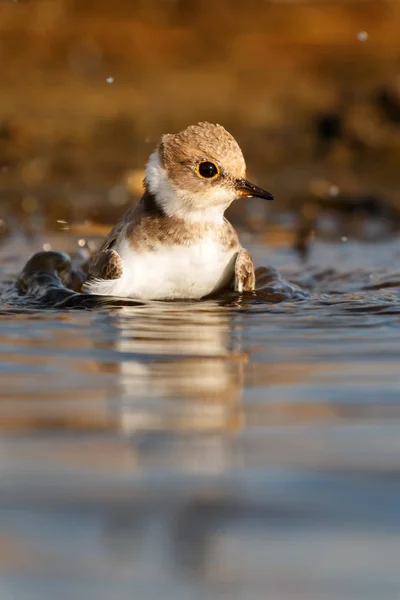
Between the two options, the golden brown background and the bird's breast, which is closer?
the bird's breast

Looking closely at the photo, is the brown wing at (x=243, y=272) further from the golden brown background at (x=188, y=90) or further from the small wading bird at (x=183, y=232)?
the golden brown background at (x=188, y=90)

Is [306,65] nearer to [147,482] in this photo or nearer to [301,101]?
[301,101]

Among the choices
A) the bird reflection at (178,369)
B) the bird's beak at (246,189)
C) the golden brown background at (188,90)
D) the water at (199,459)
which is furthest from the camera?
the golden brown background at (188,90)

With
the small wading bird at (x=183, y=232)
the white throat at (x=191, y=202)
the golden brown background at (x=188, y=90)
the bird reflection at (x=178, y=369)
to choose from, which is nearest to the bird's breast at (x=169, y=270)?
the small wading bird at (x=183, y=232)

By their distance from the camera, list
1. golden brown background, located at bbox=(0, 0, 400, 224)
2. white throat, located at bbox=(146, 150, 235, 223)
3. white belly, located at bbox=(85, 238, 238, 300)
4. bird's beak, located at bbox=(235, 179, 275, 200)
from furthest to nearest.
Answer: golden brown background, located at bbox=(0, 0, 400, 224)
bird's beak, located at bbox=(235, 179, 275, 200)
white throat, located at bbox=(146, 150, 235, 223)
white belly, located at bbox=(85, 238, 238, 300)

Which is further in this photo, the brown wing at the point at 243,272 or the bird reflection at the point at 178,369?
the brown wing at the point at 243,272

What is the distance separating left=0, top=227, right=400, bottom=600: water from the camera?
2.66 metres

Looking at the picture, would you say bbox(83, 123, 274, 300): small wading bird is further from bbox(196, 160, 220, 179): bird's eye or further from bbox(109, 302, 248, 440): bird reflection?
bbox(109, 302, 248, 440): bird reflection

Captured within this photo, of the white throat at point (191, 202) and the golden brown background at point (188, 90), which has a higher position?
the golden brown background at point (188, 90)

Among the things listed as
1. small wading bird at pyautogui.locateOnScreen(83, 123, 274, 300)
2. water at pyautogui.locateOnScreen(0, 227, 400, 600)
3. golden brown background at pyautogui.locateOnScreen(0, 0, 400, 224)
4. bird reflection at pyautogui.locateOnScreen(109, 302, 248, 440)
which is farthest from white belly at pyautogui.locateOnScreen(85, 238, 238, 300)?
golden brown background at pyautogui.locateOnScreen(0, 0, 400, 224)

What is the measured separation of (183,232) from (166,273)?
279mm

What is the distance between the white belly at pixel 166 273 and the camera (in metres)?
6.40

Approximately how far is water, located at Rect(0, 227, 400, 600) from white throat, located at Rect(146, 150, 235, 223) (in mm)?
922

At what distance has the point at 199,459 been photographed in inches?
135
